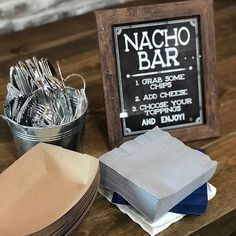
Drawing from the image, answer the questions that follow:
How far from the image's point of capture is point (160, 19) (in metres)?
1.14

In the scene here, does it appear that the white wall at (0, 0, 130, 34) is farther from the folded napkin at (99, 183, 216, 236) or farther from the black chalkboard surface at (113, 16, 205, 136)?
the folded napkin at (99, 183, 216, 236)

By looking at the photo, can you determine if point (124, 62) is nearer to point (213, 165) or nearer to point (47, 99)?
point (47, 99)

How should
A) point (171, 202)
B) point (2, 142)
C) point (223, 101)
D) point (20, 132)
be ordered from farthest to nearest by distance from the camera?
point (223, 101)
point (2, 142)
point (20, 132)
point (171, 202)

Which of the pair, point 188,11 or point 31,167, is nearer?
point 31,167

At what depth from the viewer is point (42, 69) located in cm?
113

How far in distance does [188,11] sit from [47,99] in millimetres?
329

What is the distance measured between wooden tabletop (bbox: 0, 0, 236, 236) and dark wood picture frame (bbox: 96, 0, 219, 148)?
34 millimetres

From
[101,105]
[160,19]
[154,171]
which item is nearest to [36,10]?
[101,105]

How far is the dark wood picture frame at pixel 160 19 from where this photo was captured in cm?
112

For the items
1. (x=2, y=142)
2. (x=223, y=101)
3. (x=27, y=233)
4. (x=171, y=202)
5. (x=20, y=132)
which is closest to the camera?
(x=27, y=233)

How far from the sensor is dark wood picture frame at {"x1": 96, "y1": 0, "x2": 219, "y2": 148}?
44.2 inches

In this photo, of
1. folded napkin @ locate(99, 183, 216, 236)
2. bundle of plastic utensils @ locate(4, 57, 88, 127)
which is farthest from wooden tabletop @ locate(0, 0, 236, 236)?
bundle of plastic utensils @ locate(4, 57, 88, 127)

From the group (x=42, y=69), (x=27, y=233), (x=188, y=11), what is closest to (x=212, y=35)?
(x=188, y=11)

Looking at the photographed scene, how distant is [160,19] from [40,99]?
0.28 m
